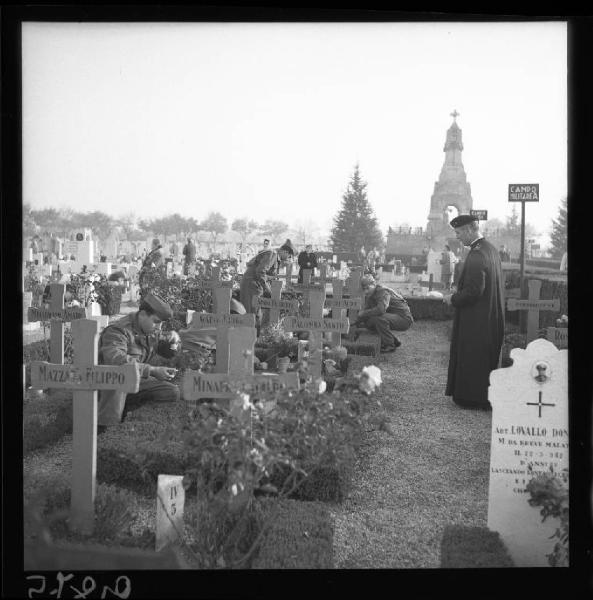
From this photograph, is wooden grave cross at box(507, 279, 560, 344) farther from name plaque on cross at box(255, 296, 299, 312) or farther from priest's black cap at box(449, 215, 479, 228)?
name plaque on cross at box(255, 296, 299, 312)

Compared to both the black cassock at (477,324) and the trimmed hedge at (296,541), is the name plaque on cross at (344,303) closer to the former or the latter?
the black cassock at (477,324)

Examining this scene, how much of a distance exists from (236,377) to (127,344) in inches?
80.2

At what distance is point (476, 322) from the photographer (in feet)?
24.8

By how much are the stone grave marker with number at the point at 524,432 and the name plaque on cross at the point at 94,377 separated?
2.27m

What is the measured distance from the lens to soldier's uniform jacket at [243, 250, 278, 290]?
904cm

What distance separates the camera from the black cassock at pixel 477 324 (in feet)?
24.5

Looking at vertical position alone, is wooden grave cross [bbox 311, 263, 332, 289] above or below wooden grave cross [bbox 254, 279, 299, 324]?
above

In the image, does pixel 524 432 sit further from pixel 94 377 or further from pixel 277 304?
pixel 277 304

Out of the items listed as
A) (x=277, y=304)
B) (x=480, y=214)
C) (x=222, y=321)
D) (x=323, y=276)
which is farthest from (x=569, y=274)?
(x=323, y=276)

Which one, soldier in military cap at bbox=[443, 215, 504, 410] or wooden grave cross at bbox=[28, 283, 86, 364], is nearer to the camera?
wooden grave cross at bbox=[28, 283, 86, 364]

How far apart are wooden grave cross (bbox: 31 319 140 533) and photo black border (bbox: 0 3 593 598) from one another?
512 mm

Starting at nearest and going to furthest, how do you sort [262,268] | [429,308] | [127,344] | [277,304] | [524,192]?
[524,192], [127,344], [277,304], [262,268], [429,308]

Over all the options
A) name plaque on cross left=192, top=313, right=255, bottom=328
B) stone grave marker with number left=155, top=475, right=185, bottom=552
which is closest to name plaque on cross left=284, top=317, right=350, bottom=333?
name plaque on cross left=192, top=313, right=255, bottom=328

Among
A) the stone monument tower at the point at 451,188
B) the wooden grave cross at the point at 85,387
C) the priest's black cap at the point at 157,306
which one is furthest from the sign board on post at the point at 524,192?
the wooden grave cross at the point at 85,387
